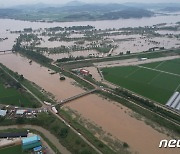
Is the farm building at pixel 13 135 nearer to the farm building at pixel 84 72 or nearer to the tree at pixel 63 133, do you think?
the tree at pixel 63 133

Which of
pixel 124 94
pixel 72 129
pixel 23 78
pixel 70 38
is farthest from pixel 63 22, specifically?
pixel 72 129

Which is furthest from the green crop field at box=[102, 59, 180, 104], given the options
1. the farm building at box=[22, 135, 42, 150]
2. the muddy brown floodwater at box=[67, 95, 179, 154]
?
the farm building at box=[22, 135, 42, 150]

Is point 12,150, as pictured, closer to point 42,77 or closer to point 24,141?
point 24,141

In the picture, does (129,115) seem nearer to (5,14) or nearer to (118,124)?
(118,124)

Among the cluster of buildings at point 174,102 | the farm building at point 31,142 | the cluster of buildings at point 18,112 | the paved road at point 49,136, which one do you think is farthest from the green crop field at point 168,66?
the farm building at point 31,142

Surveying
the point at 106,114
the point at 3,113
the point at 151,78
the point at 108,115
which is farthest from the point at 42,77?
the point at 151,78

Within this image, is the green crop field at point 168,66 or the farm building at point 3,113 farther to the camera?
the green crop field at point 168,66
